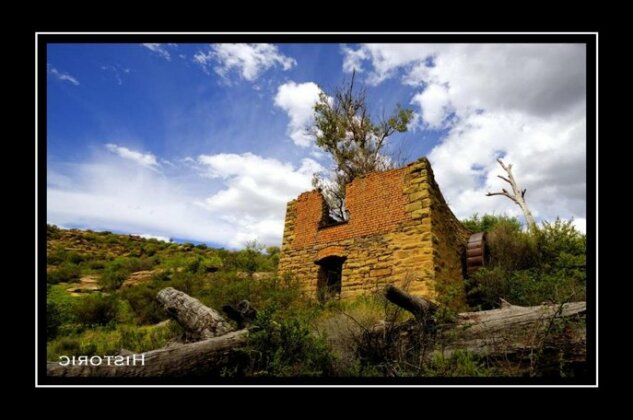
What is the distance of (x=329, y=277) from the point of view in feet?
31.1

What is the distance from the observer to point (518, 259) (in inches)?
365

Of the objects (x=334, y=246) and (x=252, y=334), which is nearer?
(x=252, y=334)

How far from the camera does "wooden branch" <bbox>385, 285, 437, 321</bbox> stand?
3.98 metres

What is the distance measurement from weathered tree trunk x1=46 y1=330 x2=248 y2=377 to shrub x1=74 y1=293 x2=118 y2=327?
232 inches

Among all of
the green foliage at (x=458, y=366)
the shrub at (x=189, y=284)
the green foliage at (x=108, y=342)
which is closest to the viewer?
the green foliage at (x=458, y=366)

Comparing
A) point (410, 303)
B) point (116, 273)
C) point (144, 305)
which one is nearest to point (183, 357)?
point (410, 303)

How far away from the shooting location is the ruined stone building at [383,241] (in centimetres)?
749

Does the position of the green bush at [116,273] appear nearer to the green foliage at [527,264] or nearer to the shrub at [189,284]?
the shrub at [189,284]

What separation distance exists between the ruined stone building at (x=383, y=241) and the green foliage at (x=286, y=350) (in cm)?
345

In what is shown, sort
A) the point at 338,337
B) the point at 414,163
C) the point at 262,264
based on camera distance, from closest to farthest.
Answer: the point at 338,337, the point at 414,163, the point at 262,264

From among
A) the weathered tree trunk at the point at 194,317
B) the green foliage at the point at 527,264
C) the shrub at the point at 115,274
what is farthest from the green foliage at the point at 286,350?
the shrub at the point at 115,274
